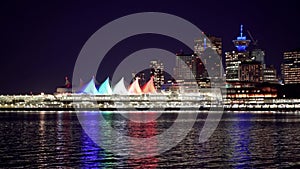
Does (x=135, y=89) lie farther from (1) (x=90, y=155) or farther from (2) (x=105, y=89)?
(1) (x=90, y=155)

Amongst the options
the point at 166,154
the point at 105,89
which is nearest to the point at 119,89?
the point at 105,89

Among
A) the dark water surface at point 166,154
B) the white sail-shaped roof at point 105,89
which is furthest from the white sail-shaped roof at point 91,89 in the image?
the dark water surface at point 166,154

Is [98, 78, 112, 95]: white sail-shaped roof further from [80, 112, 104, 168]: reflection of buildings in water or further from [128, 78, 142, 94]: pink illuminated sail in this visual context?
[80, 112, 104, 168]: reflection of buildings in water

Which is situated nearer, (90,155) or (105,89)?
(90,155)

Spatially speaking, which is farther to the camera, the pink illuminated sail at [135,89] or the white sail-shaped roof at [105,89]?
the white sail-shaped roof at [105,89]

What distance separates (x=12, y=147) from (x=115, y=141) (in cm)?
674

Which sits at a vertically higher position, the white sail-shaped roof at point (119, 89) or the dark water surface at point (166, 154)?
the white sail-shaped roof at point (119, 89)

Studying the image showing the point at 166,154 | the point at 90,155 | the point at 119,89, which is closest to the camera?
the point at 90,155

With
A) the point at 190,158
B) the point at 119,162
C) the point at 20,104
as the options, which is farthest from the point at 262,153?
the point at 20,104

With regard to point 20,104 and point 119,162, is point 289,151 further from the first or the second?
point 20,104

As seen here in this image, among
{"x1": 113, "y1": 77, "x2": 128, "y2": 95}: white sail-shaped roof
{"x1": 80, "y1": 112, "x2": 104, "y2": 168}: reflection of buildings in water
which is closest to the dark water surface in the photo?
{"x1": 80, "y1": 112, "x2": 104, "y2": 168}: reflection of buildings in water

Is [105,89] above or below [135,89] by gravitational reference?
above

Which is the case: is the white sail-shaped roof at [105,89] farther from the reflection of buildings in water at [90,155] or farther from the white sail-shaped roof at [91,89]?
the reflection of buildings in water at [90,155]

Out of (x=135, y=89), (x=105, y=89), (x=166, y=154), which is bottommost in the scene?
(x=166, y=154)
